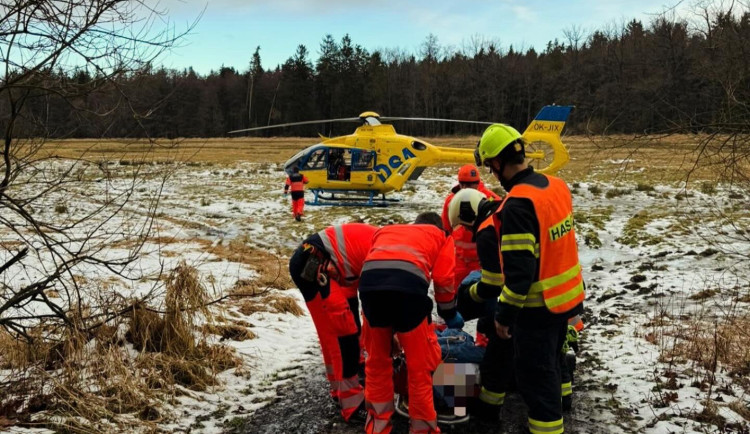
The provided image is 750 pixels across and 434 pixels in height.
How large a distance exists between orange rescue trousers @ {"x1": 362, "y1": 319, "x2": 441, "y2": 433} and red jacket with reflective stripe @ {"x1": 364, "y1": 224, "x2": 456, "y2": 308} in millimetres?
355

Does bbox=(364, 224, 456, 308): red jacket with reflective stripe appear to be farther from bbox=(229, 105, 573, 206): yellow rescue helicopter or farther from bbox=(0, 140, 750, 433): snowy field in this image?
bbox=(229, 105, 573, 206): yellow rescue helicopter

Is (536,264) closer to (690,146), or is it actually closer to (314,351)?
(690,146)

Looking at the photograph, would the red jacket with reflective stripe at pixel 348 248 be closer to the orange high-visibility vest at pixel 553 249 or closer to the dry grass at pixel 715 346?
the orange high-visibility vest at pixel 553 249

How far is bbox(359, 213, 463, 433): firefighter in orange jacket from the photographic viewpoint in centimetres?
371

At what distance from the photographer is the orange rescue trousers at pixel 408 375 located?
3.81m

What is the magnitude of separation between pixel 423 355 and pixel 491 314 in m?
1.25

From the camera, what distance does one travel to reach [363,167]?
647 inches

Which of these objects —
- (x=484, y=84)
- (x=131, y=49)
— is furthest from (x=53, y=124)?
(x=484, y=84)

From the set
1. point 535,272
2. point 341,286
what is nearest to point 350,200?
point 341,286

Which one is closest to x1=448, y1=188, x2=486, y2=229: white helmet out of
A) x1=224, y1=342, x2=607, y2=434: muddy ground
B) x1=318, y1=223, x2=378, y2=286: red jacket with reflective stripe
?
x1=318, y1=223, x2=378, y2=286: red jacket with reflective stripe

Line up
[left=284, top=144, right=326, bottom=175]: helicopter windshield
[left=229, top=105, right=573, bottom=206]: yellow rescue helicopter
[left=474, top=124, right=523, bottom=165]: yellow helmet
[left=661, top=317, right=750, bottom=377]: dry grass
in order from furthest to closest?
1. [left=284, top=144, right=326, bottom=175]: helicopter windshield
2. [left=229, top=105, right=573, bottom=206]: yellow rescue helicopter
3. [left=661, top=317, right=750, bottom=377]: dry grass
4. [left=474, top=124, right=523, bottom=165]: yellow helmet

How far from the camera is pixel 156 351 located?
5.07m

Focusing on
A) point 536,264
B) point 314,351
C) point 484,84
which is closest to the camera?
point 536,264

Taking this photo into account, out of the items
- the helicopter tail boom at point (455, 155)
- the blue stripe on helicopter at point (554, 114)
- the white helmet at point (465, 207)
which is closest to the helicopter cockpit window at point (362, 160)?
the helicopter tail boom at point (455, 155)
